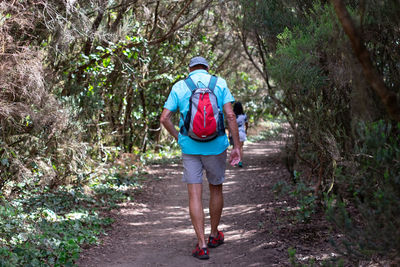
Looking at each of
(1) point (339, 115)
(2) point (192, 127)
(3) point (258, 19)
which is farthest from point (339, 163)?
(3) point (258, 19)

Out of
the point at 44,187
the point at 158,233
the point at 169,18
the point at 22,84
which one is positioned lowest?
the point at 158,233

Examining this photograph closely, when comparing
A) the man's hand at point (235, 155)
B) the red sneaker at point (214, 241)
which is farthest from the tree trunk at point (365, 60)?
the red sneaker at point (214, 241)

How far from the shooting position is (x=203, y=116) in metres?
5.08

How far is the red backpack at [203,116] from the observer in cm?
509

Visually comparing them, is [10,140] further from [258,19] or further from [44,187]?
[258,19]

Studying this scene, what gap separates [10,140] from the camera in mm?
7250

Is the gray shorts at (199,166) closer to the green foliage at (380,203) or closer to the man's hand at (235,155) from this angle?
the man's hand at (235,155)

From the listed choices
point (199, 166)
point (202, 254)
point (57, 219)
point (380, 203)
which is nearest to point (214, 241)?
point (202, 254)

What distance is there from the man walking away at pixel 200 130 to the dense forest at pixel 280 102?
790 mm

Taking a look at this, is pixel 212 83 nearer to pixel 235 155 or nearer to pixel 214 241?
pixel 235 155

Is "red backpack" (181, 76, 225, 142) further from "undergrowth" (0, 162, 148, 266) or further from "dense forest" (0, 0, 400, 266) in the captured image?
"undergrowth" (0, 162, 148, 266)

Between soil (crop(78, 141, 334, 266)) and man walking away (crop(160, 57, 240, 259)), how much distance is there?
55cm

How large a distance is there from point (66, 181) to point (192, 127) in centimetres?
430

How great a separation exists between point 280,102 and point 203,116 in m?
3.60
